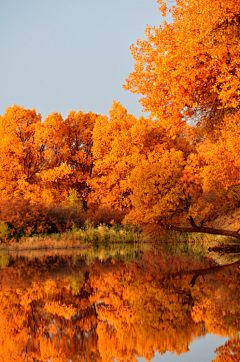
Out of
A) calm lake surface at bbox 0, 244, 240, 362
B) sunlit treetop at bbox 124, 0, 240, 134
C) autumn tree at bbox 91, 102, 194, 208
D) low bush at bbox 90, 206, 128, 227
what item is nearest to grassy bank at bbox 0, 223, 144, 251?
low bush at bbox 90, 206, 128, 227

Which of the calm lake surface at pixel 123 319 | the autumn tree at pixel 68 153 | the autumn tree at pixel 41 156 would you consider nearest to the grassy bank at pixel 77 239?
the autumn tree at pixel 41 156

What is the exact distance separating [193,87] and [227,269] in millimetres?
5547

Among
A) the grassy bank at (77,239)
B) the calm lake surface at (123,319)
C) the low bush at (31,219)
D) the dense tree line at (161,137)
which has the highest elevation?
the dense tree line at (161,137)

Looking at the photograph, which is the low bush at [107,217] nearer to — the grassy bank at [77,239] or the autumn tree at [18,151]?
the grassy bank at [77,239]

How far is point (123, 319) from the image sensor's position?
18.8 ft

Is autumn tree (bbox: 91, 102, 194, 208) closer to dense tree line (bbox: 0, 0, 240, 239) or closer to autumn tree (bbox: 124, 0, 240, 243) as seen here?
dense tree line (bbox: 0, 0, 240, 239)

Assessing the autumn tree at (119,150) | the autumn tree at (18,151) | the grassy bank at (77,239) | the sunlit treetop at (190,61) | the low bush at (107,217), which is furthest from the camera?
the autumn tree at (18,151)

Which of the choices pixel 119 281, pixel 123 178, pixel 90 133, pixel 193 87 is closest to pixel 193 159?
pixel 123 178

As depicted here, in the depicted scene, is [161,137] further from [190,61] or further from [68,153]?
Answer: [190,61]

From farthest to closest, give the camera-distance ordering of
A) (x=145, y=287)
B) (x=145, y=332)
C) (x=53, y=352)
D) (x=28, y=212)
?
(x=28, y=212)
(x=145, y=287)
(x=145, y=332)
(x=53, y=352)

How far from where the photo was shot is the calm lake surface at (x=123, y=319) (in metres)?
4.41

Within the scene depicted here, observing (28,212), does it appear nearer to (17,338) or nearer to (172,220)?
(172,220)

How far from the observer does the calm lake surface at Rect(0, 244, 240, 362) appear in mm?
4414

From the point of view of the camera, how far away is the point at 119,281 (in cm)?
941
